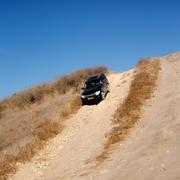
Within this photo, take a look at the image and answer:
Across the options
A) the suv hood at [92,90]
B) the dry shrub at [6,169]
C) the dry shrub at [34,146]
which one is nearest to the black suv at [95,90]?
the suv hood at [92,90]

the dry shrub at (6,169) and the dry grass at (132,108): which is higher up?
the dry shrub at (6,169)

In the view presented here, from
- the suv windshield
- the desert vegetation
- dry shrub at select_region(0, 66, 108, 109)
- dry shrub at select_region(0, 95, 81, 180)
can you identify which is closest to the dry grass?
the suv windshield

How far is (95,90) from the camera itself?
104 feet

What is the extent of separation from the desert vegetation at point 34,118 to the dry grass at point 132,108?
149 inches

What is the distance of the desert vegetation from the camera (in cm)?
2055

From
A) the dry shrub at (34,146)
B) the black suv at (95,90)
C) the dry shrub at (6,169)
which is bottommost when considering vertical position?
the black suv at (95,90)

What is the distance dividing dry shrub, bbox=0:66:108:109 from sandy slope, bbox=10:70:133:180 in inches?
675

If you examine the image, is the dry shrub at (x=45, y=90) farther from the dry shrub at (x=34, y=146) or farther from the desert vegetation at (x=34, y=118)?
the dry shrub at (x=34, y=146)

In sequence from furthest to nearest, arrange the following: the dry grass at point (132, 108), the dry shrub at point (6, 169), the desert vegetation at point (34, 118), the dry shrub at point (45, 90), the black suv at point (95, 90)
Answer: the dry shrub at point (45, 90), the black suv at point (95, 90), the desert vegetation at point (34, 118), the dry grass at point (132, 108), the dry shrub at point (6, 169)

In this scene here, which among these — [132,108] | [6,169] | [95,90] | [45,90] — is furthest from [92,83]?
[6,169]

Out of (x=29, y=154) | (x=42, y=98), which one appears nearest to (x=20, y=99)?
(x=42, y=98)

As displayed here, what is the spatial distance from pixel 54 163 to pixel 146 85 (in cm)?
1340

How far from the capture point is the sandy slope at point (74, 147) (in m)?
17.4

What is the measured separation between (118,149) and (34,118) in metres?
15.8
